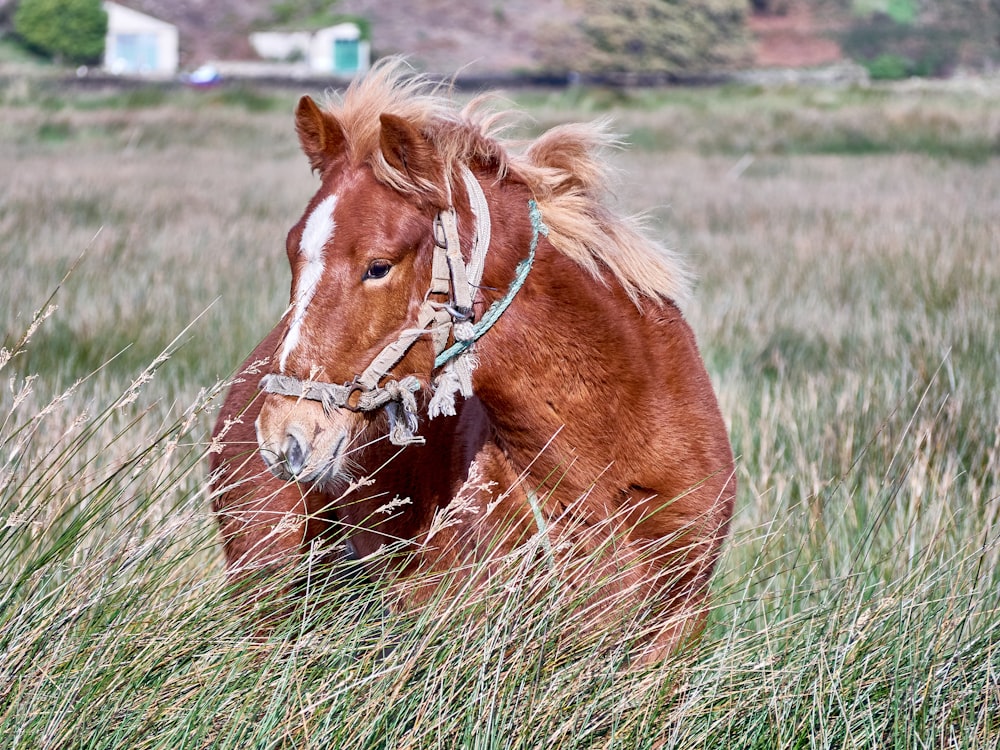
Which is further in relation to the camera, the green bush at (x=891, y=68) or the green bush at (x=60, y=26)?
the green bush at (x=60, y=26)

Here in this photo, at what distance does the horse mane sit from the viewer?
2.46 metres

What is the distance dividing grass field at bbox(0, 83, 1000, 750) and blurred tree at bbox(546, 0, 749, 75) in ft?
165

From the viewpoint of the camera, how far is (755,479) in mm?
4125

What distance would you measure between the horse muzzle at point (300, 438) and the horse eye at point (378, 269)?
0.94 ft

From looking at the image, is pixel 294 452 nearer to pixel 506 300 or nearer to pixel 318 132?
pixel 506 300

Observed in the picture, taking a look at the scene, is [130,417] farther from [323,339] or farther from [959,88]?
[959,88]

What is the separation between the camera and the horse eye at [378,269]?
2.34m

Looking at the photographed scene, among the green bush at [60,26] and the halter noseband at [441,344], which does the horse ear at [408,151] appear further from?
the green bush at [60,26]

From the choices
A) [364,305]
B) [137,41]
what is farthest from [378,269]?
[137,41]

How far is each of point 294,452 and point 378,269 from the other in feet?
1.36

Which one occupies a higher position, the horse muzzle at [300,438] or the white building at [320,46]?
the horse muzzle at [300,438]

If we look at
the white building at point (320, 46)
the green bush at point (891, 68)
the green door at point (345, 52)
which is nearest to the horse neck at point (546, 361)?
the green bush at point (891, 68)

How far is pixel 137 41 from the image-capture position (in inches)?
2327

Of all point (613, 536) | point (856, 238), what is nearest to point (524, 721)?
point (613, 536)
